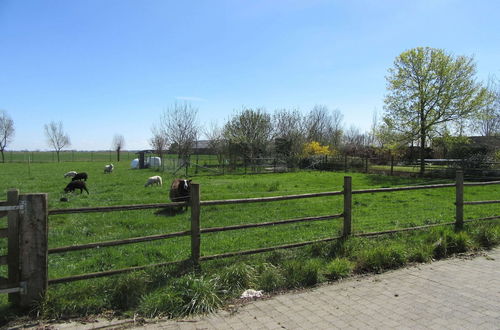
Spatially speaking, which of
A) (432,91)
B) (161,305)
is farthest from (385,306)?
(432,91)

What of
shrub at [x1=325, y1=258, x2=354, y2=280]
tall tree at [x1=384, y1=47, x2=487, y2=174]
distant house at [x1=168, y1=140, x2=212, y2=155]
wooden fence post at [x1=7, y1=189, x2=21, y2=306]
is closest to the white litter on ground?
shrub at [x1=325, y1=258, x2=354, y2=280]

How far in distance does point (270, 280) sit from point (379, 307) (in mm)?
1417

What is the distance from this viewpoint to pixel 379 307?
13.6 feet

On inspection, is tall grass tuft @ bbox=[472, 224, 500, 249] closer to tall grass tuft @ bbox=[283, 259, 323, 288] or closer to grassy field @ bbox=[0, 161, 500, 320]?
grassy field @ bbox=[0, 161, 500, 320]

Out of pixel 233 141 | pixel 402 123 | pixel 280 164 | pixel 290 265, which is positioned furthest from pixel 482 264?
pixel 233 141

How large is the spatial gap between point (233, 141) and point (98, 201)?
24.4 m

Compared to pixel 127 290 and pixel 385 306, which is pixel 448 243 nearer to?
pixel 385 306

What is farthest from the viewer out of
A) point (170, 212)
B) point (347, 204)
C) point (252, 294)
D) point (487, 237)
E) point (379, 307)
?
point (170, 212)

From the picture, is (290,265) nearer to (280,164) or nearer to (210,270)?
(210,270)

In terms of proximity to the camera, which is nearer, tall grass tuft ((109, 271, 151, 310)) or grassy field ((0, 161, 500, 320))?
tall grass tuft ((109, 271, 151, 310))

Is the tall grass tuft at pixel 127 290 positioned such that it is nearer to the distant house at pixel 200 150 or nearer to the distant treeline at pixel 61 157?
the distant house at pixel 200 150

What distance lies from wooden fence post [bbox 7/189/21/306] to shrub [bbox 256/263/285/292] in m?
2.89

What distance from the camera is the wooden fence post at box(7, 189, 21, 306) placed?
390cm

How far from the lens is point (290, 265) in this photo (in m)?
5.06
